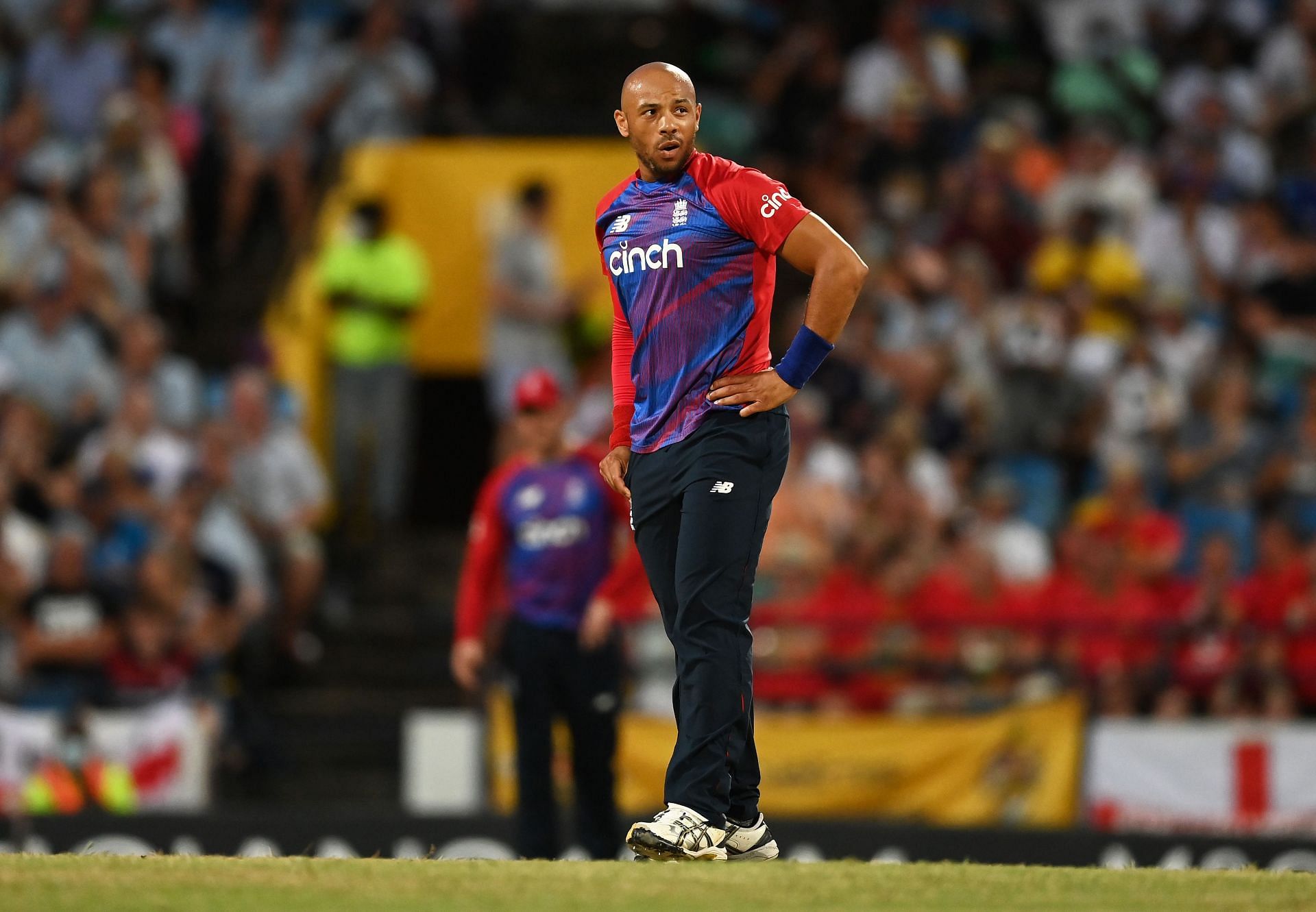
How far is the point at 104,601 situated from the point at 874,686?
4990 millimetres

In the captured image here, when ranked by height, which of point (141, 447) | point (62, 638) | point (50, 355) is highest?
point (50, 355)

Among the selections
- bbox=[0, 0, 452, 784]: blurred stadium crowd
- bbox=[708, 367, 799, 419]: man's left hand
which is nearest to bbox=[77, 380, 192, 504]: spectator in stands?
bbox=[0, 0, 452, 784]: blurred stadium crowd

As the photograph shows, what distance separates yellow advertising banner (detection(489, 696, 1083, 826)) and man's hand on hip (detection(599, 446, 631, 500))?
229 inches

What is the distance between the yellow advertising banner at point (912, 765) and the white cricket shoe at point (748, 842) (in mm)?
5720

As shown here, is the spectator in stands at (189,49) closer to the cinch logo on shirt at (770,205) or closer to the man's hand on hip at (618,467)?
the man's hand on hip at (618,467)

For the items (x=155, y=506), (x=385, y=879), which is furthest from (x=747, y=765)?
(x=155, y=506)

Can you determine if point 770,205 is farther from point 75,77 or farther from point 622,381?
point 75,77

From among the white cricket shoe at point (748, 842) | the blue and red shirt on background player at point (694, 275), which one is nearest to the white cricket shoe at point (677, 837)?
the white cricket shoe at point (748, 842)

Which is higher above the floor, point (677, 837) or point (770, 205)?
point (770, 205)

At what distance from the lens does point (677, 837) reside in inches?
254

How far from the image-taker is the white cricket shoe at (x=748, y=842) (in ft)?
22.2

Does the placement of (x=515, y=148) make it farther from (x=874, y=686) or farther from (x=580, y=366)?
(x=874, y=686)

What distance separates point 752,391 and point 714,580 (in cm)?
61

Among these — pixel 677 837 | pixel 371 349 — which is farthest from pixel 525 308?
pixel 677 837
